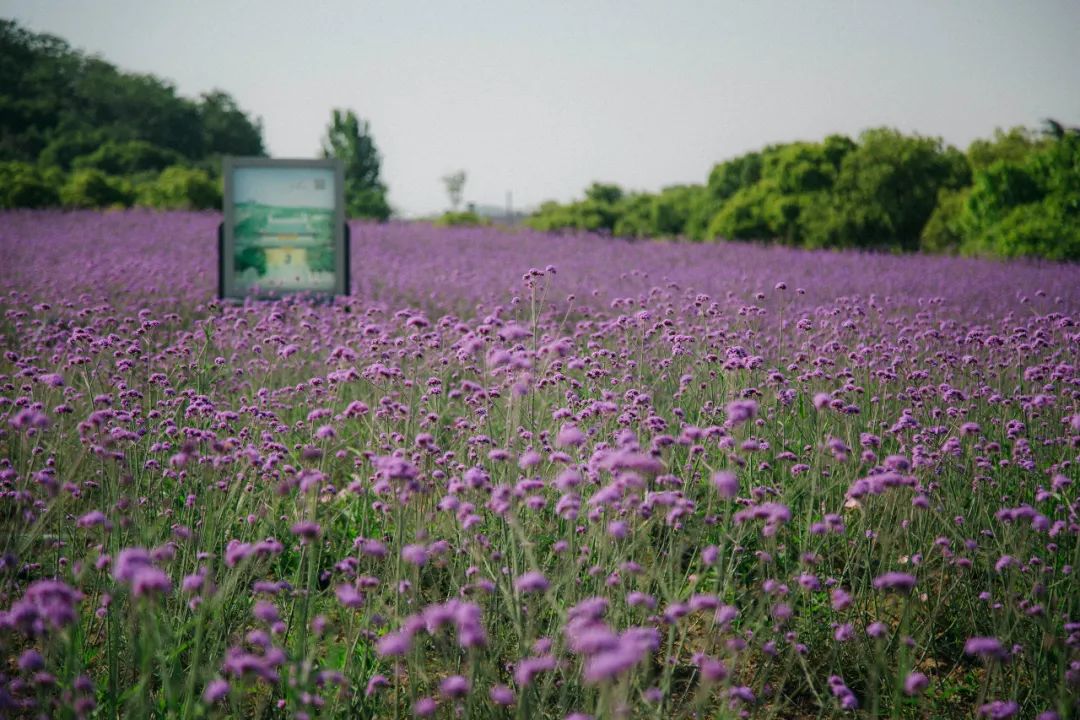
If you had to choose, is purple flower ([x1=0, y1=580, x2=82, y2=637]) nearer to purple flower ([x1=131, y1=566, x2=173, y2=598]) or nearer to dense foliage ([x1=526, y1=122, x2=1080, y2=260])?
purple flower ([x1=131, y1=566, x2=173, y2=598])

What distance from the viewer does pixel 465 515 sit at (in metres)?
2.57

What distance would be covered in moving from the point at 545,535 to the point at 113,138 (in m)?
43.3

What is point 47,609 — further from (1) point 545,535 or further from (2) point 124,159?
(2) point 124,159

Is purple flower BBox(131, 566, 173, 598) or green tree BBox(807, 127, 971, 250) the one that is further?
green tree BBox(807, 127, 971, 250)

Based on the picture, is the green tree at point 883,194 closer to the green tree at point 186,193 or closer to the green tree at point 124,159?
the green tree at point 186,193

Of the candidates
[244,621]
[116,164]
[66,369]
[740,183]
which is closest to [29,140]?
[116,164]

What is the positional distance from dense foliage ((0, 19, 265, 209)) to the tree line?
4cm

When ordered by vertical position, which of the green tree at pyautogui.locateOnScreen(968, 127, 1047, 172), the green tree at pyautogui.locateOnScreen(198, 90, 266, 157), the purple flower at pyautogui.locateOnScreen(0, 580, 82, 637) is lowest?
the purple flower at pyautogui.locateOnScreen(0, 580, 82, 637)

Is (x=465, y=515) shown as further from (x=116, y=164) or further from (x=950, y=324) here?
(x=116, y=164)

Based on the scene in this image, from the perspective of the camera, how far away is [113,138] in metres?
40.1

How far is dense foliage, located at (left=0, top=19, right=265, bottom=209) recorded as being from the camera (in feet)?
73.0

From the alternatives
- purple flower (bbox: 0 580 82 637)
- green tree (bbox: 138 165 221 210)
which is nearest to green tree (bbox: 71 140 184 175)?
green tree (bbox: 138 165 221 210)

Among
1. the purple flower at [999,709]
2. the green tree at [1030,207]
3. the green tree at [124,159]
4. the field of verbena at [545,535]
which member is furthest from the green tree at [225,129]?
the purple flower at [999,709]

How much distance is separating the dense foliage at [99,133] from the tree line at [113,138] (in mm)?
43
